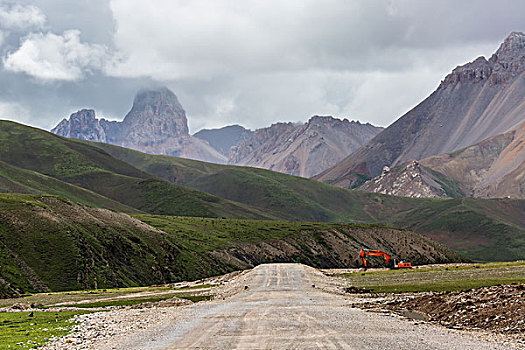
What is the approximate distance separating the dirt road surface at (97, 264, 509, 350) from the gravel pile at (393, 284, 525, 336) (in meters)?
2.43

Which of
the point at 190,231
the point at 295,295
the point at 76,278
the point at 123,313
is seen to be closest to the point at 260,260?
the point at 190,231

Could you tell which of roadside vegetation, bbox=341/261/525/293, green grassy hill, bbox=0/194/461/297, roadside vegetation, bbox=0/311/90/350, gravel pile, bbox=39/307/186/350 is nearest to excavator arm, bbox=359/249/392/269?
roadside vegetation, bbox=341/261/525/293

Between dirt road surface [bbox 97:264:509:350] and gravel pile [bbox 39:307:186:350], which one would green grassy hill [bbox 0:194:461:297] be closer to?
gravel pile [bbox 39:307:186:350]

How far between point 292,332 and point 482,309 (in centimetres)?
1428

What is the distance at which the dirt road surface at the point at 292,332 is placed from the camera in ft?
97.9

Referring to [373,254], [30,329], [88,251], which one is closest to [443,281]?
[30,329]

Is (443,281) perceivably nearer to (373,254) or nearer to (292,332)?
(292,332)

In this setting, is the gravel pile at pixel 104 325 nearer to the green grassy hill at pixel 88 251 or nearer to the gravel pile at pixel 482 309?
the gravel pile at pixel 482 309

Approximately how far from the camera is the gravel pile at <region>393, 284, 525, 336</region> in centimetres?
3369

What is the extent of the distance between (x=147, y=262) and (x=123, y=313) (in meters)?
78.1

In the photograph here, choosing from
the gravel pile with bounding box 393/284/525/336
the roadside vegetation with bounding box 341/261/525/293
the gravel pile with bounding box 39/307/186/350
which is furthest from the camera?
the roadside vegetation with bounding box 341/261/525/293

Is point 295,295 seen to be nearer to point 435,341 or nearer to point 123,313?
point 123,313

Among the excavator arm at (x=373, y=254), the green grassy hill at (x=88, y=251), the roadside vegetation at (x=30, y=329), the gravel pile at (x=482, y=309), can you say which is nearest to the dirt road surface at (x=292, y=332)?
the gravel pile at (x=482, y=309)

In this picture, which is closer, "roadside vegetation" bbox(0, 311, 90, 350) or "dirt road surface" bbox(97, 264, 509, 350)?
"dirt road surface" bbox(97, 264, 509, 350)
